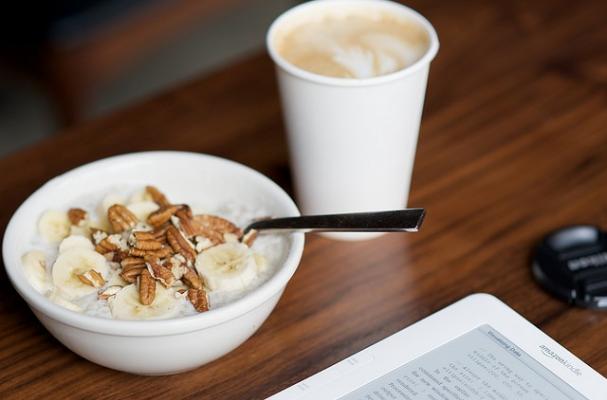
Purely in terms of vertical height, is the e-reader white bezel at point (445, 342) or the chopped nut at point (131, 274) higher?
the chopped nut at point (131, 274)

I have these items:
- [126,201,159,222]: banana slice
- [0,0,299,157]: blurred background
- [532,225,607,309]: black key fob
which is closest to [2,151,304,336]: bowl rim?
[126,201,159,222]: banana slice

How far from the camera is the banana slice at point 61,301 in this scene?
0.68 meters

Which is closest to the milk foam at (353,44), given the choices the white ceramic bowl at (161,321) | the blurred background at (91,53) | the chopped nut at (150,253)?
the white ceramic bowl at (161,321)

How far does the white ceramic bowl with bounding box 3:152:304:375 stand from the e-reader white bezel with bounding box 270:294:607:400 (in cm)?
7

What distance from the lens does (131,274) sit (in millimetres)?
704

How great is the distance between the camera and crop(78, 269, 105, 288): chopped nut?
2.29ft

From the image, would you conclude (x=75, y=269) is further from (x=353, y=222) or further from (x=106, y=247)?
(x=353, y=222)

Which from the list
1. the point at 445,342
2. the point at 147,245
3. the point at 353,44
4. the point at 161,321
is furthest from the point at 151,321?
the point at 353,44

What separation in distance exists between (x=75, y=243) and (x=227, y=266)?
14 centimetres

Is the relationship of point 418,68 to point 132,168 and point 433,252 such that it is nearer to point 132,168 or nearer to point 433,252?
point 433,252

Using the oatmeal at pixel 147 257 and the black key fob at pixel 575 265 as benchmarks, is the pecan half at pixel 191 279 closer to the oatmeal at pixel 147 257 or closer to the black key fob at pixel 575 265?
the oatmeal at pixel 147 257

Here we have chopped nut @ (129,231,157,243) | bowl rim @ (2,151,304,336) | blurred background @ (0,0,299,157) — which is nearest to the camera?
bowl rim @ (2,151,304,336)

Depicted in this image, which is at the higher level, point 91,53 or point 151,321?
point 151,321

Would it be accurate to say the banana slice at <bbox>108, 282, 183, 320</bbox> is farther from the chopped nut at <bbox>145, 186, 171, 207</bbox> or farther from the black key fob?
the black key fob
